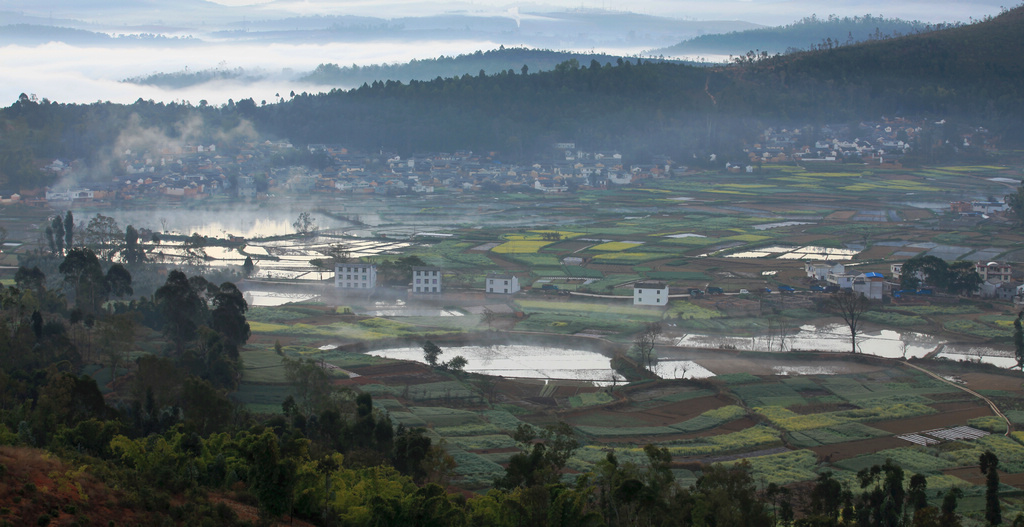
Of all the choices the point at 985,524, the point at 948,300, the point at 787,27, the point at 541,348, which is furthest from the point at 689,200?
the point at 787,27

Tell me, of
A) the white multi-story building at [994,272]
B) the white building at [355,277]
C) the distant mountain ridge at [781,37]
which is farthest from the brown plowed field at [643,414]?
the distant mountain ridge at [781,37]

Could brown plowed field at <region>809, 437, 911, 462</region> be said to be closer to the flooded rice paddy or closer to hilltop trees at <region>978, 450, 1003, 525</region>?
hilltop trees at <region>978, 450, 1003, 525</region>

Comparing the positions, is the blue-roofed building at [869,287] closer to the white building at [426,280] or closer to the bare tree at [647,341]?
the bare tree at [647,341]

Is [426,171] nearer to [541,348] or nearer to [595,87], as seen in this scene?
[595,87]

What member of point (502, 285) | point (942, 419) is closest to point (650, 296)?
point (502, 285)

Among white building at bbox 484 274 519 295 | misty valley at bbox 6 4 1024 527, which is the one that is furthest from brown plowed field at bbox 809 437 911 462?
white building at bbox 484 274 519 295

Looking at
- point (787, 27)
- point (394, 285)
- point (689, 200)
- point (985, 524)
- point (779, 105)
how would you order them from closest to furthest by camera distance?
point (985, 524), point (394, 285), point (689, 200), point (779, 105), point (787, 27)
